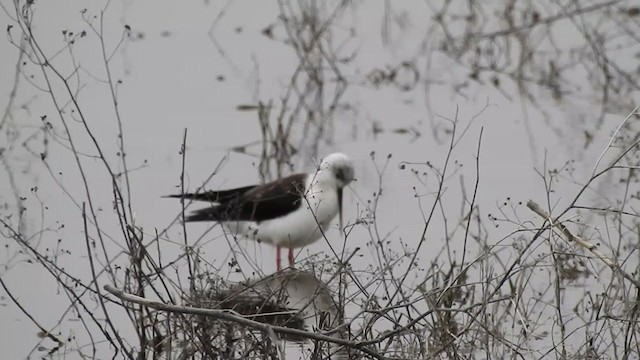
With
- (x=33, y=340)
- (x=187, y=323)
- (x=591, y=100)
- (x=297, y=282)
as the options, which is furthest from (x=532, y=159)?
(x=187, y=323)

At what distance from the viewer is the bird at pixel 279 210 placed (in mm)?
7418

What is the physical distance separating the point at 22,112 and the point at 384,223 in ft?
9.35

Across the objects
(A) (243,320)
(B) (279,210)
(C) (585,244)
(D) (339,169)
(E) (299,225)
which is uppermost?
(D) (339,169)

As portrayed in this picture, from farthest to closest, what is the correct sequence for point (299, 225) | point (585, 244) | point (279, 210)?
1. point (279, 210)
2. point (299, 225)
3. point (585, 244)

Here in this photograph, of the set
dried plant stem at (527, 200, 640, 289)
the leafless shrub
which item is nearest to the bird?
the leafless shrub

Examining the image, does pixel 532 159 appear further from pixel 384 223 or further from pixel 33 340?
pixel 33 340

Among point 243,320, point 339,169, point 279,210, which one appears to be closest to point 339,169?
point 339,169

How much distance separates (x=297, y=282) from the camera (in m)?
6.34

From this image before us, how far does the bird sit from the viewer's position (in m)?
7.42

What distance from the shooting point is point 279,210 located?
296 inches

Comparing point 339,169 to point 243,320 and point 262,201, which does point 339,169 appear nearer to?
point 262,201

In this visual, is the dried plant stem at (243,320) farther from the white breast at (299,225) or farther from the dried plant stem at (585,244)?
the white breast at (299,225)

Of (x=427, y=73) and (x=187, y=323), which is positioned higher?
(x=427, y=73)

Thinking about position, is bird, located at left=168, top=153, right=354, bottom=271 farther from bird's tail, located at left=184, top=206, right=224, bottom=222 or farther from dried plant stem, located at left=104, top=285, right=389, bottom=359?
dried plant stem, located at left=104, top=285, right=389, bottom=359
